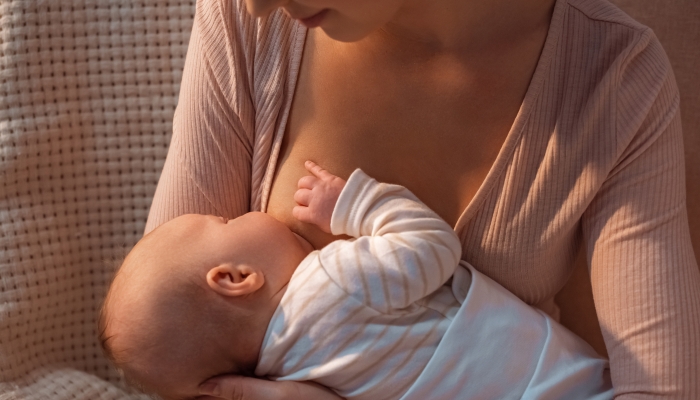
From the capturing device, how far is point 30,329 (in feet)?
5.12

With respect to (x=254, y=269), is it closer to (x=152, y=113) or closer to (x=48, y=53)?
(x=152, y=113)

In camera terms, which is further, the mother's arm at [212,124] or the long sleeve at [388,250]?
the mother's arm at [212,124]

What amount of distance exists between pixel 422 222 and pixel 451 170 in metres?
0.12

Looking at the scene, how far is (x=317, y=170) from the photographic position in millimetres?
1231

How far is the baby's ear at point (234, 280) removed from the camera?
3.79 feet

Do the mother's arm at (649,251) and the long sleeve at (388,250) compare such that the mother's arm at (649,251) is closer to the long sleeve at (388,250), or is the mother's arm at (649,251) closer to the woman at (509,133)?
the woman at (509,133)

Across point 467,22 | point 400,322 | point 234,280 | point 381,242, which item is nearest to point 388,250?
point 381,242

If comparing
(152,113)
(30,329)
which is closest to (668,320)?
(152,113)

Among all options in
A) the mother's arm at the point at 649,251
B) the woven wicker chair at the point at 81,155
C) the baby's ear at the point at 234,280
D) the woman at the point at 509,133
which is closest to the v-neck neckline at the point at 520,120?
the woman at the point at 509,133

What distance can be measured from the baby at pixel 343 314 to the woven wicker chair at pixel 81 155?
1.39 feet

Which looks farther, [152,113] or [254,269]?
[152,113]

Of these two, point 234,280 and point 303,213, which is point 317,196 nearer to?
point 303,213

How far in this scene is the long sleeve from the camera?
113 centimetres

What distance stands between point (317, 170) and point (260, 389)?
14.5 inches
